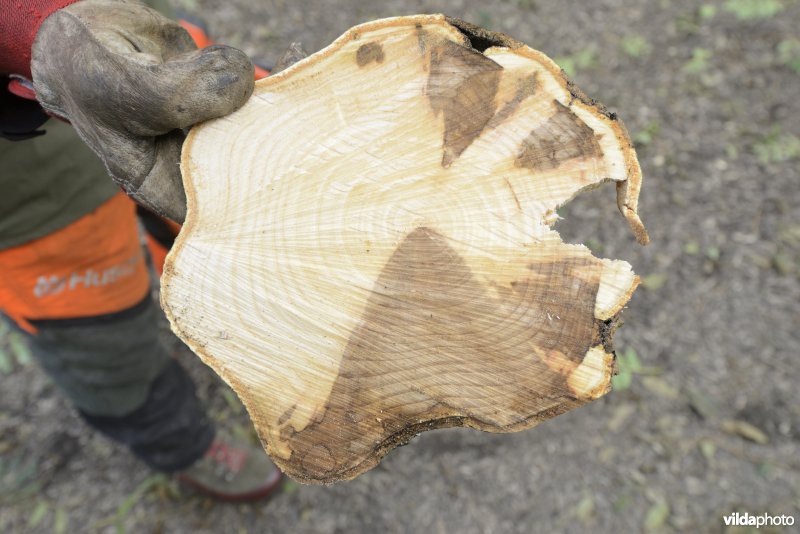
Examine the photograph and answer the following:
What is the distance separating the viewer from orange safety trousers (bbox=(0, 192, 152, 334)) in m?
1.54

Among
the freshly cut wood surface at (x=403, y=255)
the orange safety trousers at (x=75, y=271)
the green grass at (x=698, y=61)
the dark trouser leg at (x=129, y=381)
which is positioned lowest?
the green grass at (x=698, y=61)

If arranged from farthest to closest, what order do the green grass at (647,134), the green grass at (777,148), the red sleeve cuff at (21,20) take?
the green grass at (647,134) < the green grass at (777,148) < the red sleeve cuff at (21,20)

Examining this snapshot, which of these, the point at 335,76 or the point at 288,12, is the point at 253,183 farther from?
the point at 288,12

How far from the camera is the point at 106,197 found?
1646 mm

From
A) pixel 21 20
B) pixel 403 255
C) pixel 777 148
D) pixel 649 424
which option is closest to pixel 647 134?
pixel 777 148

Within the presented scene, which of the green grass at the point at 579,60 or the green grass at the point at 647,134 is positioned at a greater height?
the green grass at the point at 579,60

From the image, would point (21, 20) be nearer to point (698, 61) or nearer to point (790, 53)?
point (698, 61)

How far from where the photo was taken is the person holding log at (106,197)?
1.07 m

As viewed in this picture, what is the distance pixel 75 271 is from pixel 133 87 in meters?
A: 0.79

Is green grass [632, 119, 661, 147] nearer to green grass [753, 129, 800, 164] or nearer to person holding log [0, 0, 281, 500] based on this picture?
green grass [753, 129, 800, 164]

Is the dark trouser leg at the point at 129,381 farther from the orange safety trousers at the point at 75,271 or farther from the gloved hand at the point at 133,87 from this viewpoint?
the gloved hand at the point at 133,87

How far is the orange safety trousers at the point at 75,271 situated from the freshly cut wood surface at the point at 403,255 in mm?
669

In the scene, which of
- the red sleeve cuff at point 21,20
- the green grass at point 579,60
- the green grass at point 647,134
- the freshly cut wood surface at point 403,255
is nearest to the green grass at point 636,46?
the green grass at point 579,60

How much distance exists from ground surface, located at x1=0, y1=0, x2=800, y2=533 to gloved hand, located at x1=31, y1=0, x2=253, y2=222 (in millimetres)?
1605
